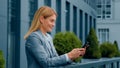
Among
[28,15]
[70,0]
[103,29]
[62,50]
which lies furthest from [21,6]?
[103,29]

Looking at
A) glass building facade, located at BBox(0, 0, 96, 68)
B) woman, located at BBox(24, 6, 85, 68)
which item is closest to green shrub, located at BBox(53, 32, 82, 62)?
glass building facade, located at BBox(0, 0, 96, 68)

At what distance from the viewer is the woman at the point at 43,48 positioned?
274cm

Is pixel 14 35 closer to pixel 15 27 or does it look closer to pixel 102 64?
pixel 15 27

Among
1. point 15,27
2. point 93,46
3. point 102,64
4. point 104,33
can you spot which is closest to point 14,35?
point 15,27

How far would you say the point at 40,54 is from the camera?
2.74 m

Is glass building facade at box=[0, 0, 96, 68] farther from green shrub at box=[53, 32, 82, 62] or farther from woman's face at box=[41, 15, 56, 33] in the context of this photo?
woman's face at box=[41, 15, 56, 33]

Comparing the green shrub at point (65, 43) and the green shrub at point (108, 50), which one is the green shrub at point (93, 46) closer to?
the green shrub at point (108, 50)

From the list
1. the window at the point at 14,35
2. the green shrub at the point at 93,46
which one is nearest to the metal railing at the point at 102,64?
the window at the point at 14,35

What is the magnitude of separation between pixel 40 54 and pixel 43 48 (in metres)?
0.05

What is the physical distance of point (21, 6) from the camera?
15.9 metres

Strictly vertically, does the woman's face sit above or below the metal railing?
above

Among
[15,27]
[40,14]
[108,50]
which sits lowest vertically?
[108,50]

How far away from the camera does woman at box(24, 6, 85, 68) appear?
108 inches

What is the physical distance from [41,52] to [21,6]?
13.3m
